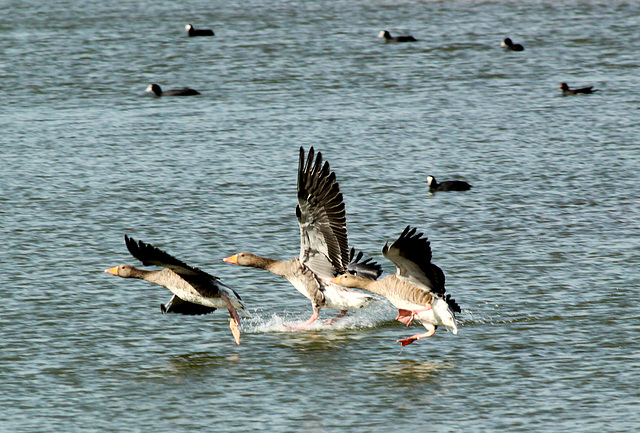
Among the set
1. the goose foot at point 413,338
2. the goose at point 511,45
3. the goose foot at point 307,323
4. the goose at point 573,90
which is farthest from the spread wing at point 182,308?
the goose at point 511,45

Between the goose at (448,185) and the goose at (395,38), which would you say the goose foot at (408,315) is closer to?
the goose at (448,185)

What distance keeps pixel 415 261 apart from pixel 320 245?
2538mm

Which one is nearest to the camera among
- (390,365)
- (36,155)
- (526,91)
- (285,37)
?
(390,365)

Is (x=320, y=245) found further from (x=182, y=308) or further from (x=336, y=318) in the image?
(x=182, y=308)

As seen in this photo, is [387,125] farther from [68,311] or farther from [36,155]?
[68,311]

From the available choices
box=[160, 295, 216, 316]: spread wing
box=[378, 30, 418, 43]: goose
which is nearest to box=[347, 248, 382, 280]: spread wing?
box=[160, 295, 216, 316]: spread wing

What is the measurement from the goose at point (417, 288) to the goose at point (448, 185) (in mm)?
8297

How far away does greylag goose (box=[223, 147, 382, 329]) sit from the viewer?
15.6 meters

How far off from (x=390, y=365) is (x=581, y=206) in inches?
357

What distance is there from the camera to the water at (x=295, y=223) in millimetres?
12969

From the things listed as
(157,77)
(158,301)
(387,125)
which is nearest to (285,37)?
(157,77)

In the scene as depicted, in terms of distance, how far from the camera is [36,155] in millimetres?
27578

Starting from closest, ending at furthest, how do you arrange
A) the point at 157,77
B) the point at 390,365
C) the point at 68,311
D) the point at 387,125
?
the point at 390,365 → the point at 68,311 → the point at 387,125 → the point at 157,77

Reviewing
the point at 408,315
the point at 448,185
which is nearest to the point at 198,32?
the point at 448,185
